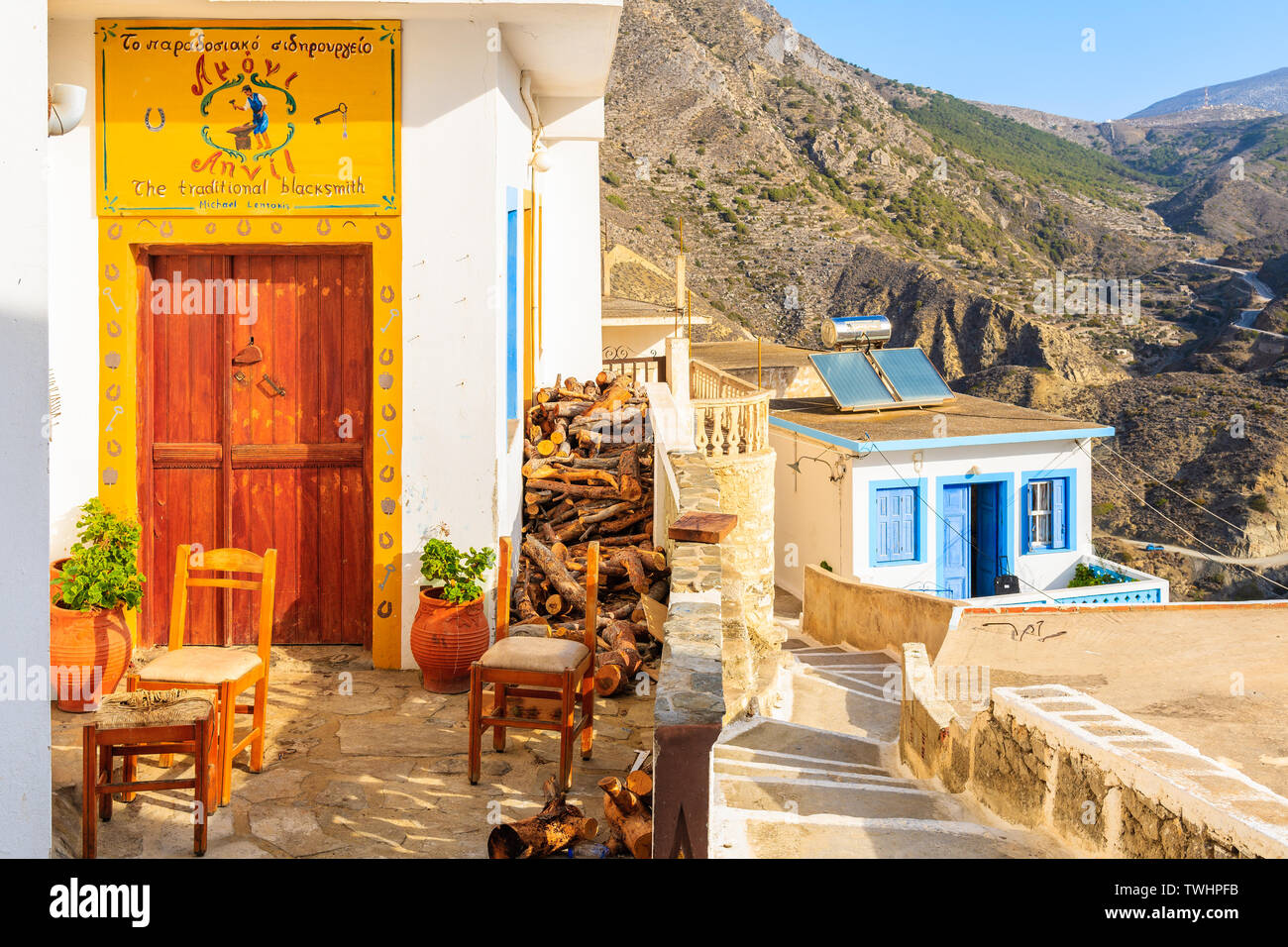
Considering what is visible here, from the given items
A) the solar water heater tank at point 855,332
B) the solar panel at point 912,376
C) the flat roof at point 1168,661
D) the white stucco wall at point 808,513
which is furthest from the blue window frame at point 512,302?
the solar water heater tank at point 855,332

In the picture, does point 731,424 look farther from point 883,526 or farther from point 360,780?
point 360,780

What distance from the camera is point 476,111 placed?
20.2ft

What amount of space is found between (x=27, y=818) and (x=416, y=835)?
1.59 metres

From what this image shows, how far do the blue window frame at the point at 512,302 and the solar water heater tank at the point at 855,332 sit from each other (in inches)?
587

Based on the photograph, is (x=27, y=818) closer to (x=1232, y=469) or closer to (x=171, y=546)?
(x=171, y=546)

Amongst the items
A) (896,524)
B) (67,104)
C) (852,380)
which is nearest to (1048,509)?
(896,524)

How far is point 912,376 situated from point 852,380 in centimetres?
Answer: 144

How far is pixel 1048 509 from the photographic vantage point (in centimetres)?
1914

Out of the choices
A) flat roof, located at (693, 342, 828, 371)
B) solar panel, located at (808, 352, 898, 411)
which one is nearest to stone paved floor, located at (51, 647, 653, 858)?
solar panel, located at (808, 352, 898, 411)

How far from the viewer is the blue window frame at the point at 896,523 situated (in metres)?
17.8

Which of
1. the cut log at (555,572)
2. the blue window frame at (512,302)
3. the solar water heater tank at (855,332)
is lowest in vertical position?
the cut log at (555,572)

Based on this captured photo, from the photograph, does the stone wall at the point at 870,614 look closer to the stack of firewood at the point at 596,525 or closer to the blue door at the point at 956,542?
the blue door at the point at 956,542

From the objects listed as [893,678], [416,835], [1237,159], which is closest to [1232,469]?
[893,678]

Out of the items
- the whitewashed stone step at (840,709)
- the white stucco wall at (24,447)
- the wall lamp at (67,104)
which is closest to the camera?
the white stucco wall at (24,447)
